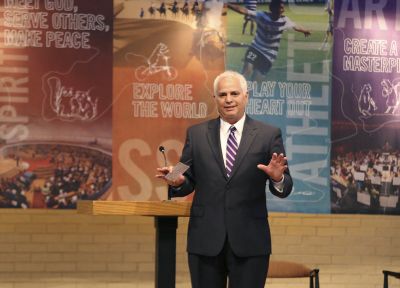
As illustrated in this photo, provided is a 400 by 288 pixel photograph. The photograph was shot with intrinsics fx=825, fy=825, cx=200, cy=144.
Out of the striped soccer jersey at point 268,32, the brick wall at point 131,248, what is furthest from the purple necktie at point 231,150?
the striped soccer jersey at point 268,32

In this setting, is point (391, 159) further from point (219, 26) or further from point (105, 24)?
point (105, 24)

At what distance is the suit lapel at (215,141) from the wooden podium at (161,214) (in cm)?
26

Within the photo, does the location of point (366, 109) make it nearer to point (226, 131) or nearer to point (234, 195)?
point (226, 131)

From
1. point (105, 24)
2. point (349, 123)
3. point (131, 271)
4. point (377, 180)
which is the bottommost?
point (131, 271)

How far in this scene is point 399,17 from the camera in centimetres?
724

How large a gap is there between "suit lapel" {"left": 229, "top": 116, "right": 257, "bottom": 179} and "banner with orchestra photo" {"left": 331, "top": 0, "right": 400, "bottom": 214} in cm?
381

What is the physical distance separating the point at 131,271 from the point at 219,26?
7.17 feet

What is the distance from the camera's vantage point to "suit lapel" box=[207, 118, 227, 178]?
3350mm

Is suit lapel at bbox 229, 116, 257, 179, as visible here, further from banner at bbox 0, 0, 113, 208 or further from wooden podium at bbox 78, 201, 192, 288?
banner at bbox 0, 0, 113, 208

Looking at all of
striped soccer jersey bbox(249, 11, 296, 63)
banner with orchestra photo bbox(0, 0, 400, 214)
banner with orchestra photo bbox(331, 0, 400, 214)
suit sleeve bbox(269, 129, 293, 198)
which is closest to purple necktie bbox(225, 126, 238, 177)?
suit sleeve bbox(269, 129, 293, 198)

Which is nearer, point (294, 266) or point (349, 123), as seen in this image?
point (294, 266)

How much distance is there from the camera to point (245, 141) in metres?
3.36

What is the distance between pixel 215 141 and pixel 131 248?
145 inches

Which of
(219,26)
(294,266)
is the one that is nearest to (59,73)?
(219,26)
